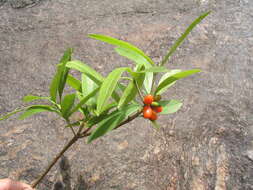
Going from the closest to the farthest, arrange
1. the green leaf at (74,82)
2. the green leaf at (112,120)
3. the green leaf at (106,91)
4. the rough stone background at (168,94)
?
1. the green leaf at (106,91)
2. the green leaf at (112,120)
3. the green leaf at (74,82)
4. the rough stone background at (168,94)

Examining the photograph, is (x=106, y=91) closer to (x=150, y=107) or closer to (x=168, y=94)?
(x=150, y=107)

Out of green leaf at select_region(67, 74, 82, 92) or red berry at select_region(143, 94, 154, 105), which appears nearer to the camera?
red berry at select_region(143, 94, 154, 105)

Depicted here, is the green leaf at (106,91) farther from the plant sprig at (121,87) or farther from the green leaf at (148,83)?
the green leaf at (148,83)

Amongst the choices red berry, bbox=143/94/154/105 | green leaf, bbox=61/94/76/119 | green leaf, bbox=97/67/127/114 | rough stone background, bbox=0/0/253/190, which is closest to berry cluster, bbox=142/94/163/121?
red berry, bbox=143/94/154/105

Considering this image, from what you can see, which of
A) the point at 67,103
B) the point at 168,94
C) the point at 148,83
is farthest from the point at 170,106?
the point at 168,94

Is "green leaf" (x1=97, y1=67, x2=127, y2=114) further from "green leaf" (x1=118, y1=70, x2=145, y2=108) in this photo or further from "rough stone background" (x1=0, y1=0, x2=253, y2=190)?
"rough stone background" (x1=0, y1=0, x2=253, y2=190)

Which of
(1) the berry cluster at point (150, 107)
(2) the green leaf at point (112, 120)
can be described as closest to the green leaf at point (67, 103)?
(2) the green leaf at point (112, 120)

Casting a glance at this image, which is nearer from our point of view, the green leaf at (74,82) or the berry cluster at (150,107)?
the berry cluster at (150,107)
